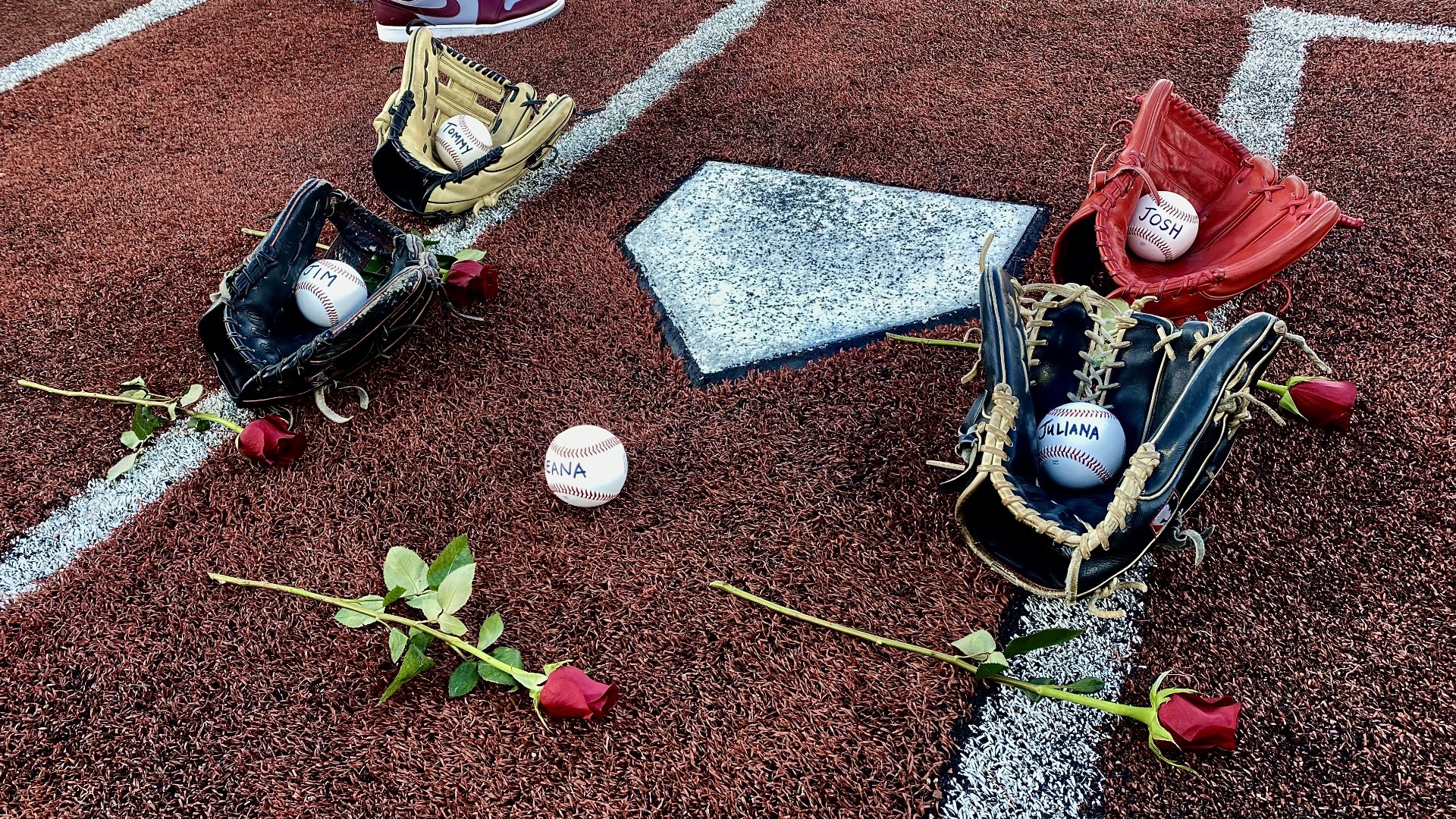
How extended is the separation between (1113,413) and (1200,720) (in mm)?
707

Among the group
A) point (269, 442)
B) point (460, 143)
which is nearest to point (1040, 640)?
point (269, 442)

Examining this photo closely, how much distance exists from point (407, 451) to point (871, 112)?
2.00m

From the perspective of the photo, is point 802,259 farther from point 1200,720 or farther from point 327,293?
point 1200,720

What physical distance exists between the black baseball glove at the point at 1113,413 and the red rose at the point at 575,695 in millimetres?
708

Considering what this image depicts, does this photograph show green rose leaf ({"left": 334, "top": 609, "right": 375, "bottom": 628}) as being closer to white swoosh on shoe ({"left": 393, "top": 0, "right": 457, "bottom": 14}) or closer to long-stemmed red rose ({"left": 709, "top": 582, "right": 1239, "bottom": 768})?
long-stemmed red rose ({"left": 709, "top": 582, "right": 1239, "bottom": 768})

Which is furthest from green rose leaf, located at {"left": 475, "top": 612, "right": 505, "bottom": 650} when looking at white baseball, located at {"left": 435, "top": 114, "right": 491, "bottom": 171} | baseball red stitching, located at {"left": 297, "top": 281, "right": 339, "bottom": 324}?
white baseball, located at {"left": 435, "top": 114, "right": 491, "bottom": 171}

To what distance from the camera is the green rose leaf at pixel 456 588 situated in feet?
4.93

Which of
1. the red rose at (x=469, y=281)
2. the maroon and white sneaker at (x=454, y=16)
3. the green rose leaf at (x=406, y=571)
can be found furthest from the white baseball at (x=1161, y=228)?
the maroon and white sneaker at (x=454, y=16)

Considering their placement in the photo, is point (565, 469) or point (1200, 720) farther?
point (565, 469)

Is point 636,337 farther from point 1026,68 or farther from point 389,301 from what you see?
point 1026,68

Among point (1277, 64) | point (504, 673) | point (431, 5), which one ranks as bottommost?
point (1277, 64)

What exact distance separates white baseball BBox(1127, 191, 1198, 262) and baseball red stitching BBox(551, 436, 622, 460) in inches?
55.8

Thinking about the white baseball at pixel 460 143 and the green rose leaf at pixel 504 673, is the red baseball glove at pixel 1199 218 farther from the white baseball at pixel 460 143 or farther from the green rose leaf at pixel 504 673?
the white baseball at pixel 460 143

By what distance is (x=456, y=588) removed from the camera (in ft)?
4.95
